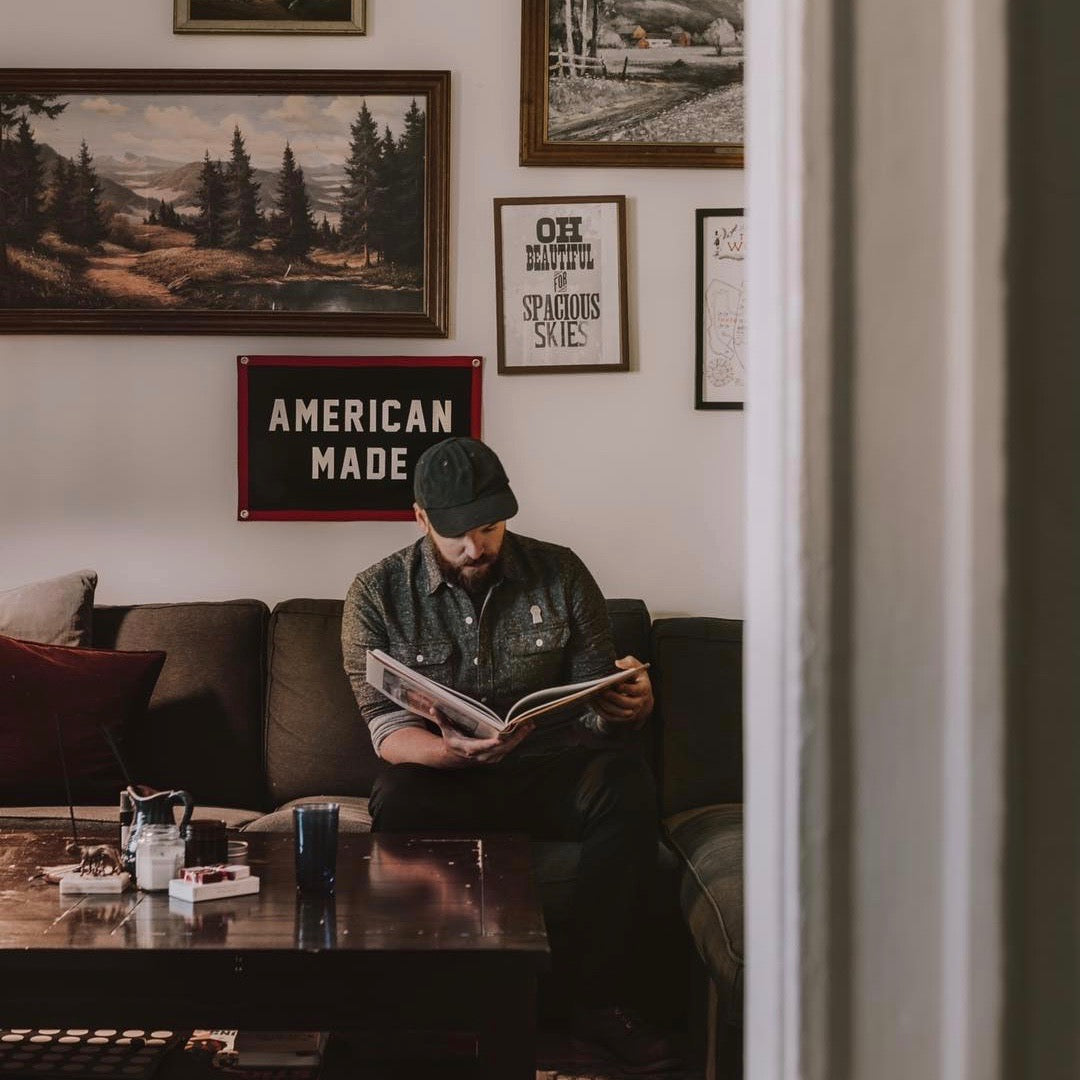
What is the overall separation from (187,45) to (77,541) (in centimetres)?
132

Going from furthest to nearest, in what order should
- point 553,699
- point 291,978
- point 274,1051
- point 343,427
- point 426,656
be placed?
point 343,427 < point 426,656 < point 553,699 < point 274,1051 < point 291,978

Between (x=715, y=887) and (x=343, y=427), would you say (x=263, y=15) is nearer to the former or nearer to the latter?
(x=343, y=427)

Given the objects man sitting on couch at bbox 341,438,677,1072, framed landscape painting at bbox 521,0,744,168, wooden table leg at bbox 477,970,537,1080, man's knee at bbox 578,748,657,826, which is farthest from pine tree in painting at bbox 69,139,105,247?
wooden table leg at bbox 477,970,537,1080

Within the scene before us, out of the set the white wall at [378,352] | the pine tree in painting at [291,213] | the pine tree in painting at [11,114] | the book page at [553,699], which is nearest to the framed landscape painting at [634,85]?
the white wall at [378,352]

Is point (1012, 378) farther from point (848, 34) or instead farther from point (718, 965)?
point (718, 965)

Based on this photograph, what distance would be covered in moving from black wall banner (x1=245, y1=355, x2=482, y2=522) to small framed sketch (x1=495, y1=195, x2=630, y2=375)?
0.16m

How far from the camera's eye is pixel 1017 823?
0.30m

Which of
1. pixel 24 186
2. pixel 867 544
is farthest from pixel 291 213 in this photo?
pixel 867 544

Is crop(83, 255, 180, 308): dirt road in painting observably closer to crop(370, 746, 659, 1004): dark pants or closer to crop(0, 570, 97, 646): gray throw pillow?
crop(0, 570, 97, 646): gray throw pillow

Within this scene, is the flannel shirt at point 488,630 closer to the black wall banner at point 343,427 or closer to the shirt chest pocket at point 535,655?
the shirt chest pocket at point 535,655

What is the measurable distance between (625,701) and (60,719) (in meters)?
1.21

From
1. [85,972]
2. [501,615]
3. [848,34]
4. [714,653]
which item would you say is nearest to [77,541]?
[501,615]

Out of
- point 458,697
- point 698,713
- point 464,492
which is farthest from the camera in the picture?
point 698,713

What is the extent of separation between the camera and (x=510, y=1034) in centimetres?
142
